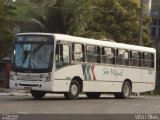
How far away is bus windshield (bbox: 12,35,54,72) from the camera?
25.3 m

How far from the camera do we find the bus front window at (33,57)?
25.3m

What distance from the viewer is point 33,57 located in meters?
25.5

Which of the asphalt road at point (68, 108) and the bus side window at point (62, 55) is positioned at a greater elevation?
the bus side window at point (62, 55)

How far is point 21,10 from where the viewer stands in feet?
168

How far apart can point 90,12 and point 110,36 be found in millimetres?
5255

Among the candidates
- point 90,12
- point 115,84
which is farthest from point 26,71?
point 90,12

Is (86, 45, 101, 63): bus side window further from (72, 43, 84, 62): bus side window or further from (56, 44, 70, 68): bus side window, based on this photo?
(56, 44, 70, 68): bus side window

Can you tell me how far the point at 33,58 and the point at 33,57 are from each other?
1.7 inches

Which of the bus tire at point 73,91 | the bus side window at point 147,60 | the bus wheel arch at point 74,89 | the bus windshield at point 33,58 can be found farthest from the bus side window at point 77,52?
the bus side window at point 147,60

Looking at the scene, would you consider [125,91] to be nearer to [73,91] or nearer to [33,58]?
[73,91]

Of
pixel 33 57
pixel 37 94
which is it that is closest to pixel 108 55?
pixel 37 94

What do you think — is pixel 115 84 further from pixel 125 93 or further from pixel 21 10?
pixel 21 10

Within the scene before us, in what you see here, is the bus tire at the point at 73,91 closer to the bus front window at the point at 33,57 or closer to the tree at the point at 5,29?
the bus front window at the point at 33,57

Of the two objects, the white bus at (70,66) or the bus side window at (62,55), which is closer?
the white bus at (70,66)
